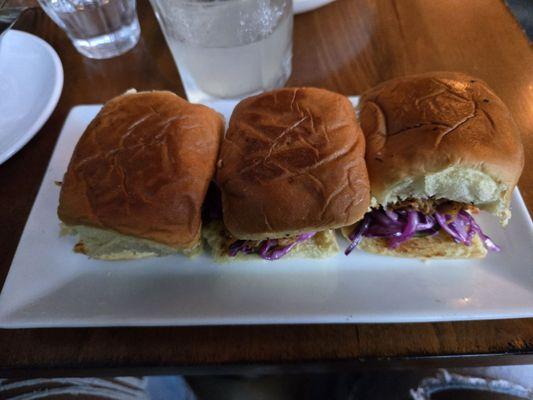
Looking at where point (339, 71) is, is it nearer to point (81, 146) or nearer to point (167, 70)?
point (167, 70)

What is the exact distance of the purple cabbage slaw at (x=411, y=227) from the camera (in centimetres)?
114

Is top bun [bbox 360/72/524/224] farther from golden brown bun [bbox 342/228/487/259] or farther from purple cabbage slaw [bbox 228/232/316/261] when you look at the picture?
purple cabbage slaw [bbox 228/232/316/261]

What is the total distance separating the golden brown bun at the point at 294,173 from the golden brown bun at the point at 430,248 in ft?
0.64

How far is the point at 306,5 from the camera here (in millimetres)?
1737

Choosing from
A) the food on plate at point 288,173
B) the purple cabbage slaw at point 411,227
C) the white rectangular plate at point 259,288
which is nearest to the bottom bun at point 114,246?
the white rectangular plate at point 259,288

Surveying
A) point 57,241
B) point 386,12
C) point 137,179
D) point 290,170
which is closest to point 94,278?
point 57,241

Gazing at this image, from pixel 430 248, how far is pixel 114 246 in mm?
871

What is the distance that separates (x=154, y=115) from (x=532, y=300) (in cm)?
108

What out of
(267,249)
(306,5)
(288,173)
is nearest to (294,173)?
(288,173)

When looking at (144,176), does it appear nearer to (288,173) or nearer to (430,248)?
(288,173)

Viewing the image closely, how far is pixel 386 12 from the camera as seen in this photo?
1790 millimetres

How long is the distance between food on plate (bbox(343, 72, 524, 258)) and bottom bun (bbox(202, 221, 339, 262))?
6cm

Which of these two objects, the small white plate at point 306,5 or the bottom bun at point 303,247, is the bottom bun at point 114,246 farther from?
the small white plate at point 306,5

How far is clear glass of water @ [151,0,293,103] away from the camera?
131 cm
